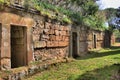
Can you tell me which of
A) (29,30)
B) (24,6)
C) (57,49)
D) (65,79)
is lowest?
(65,79)

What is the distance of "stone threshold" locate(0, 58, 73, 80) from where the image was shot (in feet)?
25.4

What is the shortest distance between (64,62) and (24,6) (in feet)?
12.6

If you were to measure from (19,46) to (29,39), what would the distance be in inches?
17.4

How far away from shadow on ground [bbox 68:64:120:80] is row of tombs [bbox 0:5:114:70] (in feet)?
6.72

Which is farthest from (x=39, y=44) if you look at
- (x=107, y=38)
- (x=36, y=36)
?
(x=107, y=38)

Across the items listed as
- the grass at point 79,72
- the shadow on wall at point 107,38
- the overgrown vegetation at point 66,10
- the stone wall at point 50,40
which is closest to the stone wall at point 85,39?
the overgrown vegetation at point 66,10

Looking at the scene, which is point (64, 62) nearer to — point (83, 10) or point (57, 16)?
point (57, 16)

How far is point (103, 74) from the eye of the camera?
9.35 meters

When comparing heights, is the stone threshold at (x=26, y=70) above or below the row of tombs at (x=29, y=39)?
below

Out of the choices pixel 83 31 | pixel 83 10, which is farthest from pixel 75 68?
pixel 83 10

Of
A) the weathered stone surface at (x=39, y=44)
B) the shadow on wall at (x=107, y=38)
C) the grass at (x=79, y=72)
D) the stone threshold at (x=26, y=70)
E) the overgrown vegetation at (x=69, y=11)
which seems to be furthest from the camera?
the shadow on wall at (x=107, y=38)

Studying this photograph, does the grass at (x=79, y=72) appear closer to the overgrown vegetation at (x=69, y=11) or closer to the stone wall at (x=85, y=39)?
the overgrown vegetation at (x=69, y=11)

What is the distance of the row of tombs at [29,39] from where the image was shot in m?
8.08

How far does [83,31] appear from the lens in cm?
1631
